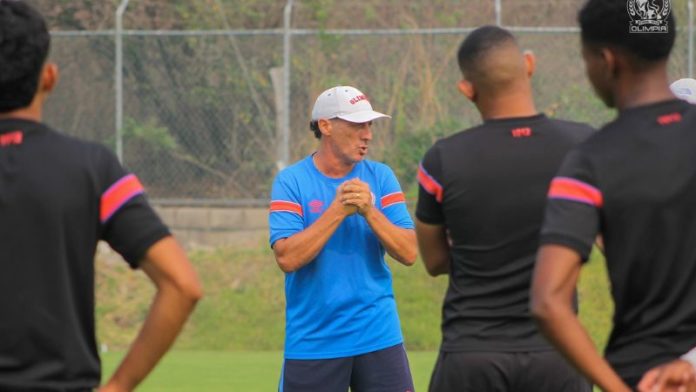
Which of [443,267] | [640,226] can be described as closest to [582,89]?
[443,267]

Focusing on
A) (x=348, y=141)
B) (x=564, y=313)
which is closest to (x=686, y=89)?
(x=348, y=141)

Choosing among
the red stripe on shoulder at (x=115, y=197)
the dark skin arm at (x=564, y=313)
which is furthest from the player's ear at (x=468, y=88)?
the red stripe on shoulder at (x=115, y=197)

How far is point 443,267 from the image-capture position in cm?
574

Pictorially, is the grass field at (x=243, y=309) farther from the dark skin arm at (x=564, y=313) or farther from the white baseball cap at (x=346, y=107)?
the dark skin arm at (x=564, y=313)

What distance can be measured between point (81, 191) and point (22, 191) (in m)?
0.16

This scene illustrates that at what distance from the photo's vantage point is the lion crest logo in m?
4.21

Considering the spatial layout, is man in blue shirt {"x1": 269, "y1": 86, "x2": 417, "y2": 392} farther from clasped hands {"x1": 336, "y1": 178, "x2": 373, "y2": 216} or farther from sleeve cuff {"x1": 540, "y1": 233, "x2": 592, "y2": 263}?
sleeve cuff {"x1": 540, "y1": 233, "x2": 592, "y2": 263}

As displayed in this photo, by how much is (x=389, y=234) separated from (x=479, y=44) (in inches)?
75.6

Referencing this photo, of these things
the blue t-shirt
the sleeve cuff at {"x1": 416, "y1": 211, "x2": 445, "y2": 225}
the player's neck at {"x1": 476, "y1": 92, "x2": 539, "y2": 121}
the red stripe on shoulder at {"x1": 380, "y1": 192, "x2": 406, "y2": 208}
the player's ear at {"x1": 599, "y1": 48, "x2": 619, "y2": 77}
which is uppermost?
the player's ear at {"x1": 599, "y1": 48, "x2": 619, "y2": 77}

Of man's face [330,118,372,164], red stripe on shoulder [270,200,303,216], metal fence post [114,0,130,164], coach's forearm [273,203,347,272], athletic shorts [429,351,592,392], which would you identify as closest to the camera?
athletic shorts [429,351,592,392]

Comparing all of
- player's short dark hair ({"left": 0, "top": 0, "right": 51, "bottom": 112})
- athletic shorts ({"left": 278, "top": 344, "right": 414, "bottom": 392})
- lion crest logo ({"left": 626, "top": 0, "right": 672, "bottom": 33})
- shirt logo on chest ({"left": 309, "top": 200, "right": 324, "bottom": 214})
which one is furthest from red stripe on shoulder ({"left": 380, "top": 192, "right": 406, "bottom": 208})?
player's short dark hair ({"left": 0, "top": 0, "right": 51, "bottom": 112})

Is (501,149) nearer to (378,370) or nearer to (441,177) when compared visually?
(441,177)

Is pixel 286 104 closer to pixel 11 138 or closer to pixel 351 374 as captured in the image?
pixel 351 374

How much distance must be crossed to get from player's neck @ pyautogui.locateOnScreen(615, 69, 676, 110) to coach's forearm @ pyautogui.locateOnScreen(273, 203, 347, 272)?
10.5 feet
